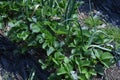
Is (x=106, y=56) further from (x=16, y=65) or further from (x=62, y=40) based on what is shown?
(x=16, y=65)

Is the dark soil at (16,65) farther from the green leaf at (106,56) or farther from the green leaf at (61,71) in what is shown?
the green leaf at (106,56)

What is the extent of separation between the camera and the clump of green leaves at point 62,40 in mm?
2963

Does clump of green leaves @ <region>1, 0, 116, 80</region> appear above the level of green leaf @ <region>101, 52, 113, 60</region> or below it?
above

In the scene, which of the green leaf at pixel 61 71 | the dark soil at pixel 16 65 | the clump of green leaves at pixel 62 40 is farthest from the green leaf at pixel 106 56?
the dark soil at pixel 16 65

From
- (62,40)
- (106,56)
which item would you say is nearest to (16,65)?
(62,40)

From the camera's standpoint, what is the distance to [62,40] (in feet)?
10.4

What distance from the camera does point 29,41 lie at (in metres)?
3.07

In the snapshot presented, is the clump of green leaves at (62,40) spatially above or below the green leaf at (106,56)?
above

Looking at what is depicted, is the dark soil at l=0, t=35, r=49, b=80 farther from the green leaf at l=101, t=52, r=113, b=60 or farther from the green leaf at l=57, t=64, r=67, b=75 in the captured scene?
the green leaf at l=101, t=52, r=113, b=60

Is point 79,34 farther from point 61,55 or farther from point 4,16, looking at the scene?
point 4,16

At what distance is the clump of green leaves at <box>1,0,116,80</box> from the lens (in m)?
2.96

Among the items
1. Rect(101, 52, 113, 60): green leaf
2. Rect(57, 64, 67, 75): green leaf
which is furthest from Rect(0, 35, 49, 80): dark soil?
Rect(101, 52, 113, 60): green leaf

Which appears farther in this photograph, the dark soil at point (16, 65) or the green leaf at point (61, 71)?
the dark soil at point (16, 65)

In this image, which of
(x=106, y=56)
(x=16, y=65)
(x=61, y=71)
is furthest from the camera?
(x=16, y=65)
